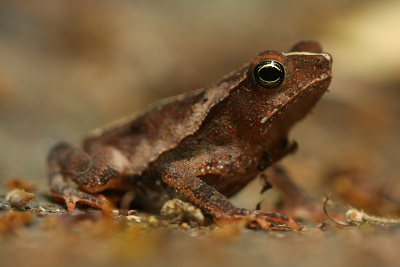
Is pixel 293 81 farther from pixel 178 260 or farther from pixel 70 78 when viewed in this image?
pixel 70 78

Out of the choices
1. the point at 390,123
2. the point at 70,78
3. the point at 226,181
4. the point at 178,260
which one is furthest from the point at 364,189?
the point at 70,78

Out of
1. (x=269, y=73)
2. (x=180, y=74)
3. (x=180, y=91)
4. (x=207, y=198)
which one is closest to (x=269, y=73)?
(x=269, y=73)

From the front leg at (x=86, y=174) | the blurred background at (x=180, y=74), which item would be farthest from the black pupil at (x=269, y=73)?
the blurred background at (x=180, y=74)

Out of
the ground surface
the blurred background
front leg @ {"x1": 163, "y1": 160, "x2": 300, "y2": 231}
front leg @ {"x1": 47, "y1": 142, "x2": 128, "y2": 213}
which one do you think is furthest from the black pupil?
the blurred background

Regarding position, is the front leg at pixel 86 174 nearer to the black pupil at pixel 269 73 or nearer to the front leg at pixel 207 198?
the front leg at pixel 207 198

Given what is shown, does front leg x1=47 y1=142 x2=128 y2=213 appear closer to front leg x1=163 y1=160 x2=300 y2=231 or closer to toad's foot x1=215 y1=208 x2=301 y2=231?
front leg x1=163 y1=160 x2=300 y2=231
